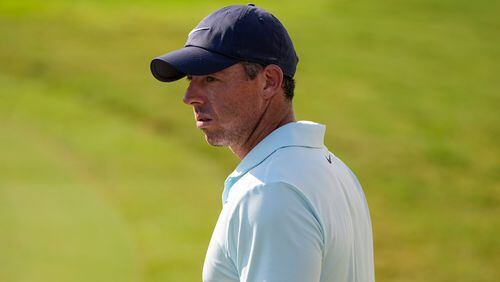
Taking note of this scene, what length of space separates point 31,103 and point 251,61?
6.71 meters

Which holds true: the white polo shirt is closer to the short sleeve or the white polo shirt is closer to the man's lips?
the short sleeve

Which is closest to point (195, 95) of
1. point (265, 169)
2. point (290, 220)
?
point (265, 169)

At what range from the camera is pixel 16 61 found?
9.57 meters

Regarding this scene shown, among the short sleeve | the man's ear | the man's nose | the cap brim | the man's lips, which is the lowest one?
A: the short sleeve

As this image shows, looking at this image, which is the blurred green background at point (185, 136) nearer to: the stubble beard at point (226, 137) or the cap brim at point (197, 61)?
the stubble beard at point (226, 137)

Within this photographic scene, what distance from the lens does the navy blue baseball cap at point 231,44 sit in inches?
76.7

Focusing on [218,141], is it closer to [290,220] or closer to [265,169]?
[265,169]

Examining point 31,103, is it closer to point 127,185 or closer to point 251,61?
point 127,185

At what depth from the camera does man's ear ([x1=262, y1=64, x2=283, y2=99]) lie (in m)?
2.01

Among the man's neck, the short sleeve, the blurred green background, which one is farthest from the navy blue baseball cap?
the blurred green background

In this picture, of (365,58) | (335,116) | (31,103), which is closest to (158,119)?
(31,103)

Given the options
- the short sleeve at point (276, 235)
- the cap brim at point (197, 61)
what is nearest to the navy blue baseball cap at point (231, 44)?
the cap brim at point (197, 61)

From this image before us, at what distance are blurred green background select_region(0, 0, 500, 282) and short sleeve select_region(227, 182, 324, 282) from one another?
397cm

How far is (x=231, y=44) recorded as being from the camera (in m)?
1.95
